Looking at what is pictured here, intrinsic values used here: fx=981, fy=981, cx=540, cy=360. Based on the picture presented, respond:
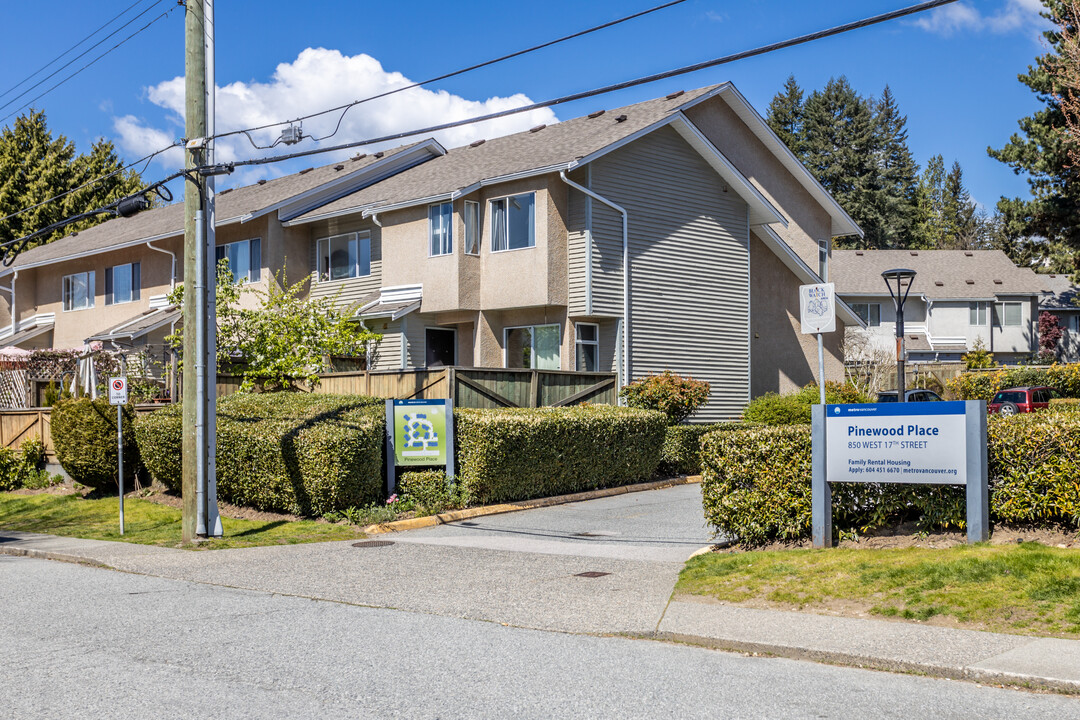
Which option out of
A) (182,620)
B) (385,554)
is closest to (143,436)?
(385,554)

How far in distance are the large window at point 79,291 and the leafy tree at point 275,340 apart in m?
17.2

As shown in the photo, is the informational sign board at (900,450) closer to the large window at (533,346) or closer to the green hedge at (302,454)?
the green hedge at (302,454)

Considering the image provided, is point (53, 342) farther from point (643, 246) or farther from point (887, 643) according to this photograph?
point (887, 643)

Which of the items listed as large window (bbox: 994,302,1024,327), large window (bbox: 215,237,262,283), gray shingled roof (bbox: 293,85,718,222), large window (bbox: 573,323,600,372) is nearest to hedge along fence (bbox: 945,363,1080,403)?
large window (bbox: 994,302,1024,327)

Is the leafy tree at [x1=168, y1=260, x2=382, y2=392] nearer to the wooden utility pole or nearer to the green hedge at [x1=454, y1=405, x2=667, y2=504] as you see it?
the green hedge at [x1=454, y1=405, x2=667, y2=504]

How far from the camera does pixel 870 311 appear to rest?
5428cm

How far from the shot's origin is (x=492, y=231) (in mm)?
25297

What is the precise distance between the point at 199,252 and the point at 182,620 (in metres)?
7.51

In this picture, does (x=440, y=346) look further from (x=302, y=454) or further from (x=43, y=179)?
(x=43, y=179)

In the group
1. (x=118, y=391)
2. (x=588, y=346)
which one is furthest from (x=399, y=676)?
(x=588, y=346)

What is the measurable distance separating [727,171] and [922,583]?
1996cm

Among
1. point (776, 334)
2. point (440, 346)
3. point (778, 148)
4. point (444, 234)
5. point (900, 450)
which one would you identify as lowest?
point (900, 450)

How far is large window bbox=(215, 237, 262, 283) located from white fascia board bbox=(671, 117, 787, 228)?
1384 cm

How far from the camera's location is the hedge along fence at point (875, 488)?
393 inches
